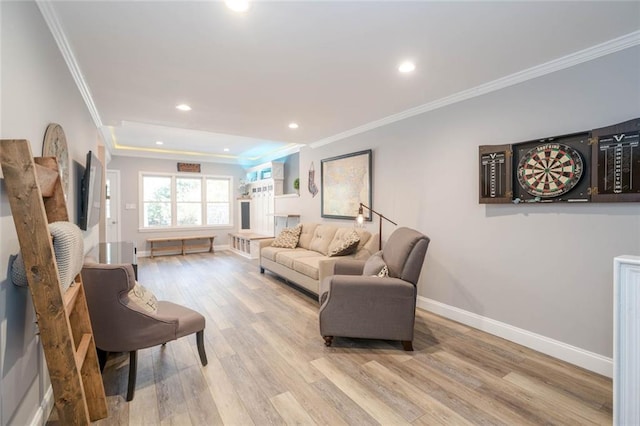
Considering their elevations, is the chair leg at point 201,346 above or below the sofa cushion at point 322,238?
below

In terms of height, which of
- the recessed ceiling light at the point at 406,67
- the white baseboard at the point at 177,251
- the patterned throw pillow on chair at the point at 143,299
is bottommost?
the white baseboard at the point at 177,251

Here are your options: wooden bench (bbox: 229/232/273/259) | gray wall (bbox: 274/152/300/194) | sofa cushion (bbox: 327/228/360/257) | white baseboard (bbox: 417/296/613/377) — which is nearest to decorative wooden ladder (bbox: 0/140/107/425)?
sofa cushion (bbox: 327/228/360/257)

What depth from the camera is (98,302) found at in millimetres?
1842

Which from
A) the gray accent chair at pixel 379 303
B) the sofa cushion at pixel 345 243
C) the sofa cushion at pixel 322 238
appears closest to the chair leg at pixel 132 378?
the gray accent chair at pixel 379 303

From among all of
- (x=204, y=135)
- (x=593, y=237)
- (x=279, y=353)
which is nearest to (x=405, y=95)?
(x=593, y=237)

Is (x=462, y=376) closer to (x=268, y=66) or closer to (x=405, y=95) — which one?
(x=405, y=95)

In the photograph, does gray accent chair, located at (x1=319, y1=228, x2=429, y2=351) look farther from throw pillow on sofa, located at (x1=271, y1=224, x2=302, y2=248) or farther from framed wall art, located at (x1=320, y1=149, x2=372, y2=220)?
throw pillow on sofa, located at (x1=271, y1=224, x2=302, y2=248)

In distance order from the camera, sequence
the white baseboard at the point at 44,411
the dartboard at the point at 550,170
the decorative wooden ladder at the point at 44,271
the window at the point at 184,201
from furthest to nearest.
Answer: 1. the window at the point at 184,201
2. the dartboard at the point at 550,170
3. the white baseboard at the point at 44,411
4. the decorative wooden ladder at the point at 44,271

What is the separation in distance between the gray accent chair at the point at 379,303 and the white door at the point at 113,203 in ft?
20.7

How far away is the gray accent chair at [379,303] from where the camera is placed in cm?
245

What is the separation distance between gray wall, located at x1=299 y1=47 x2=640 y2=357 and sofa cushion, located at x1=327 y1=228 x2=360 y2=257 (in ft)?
2.20

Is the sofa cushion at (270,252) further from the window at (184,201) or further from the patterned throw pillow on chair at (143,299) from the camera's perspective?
the window at (184,201)

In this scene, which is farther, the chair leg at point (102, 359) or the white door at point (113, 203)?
the white door at point (113, 203)

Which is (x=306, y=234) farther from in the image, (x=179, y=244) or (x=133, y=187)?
(x=133, y=187)
